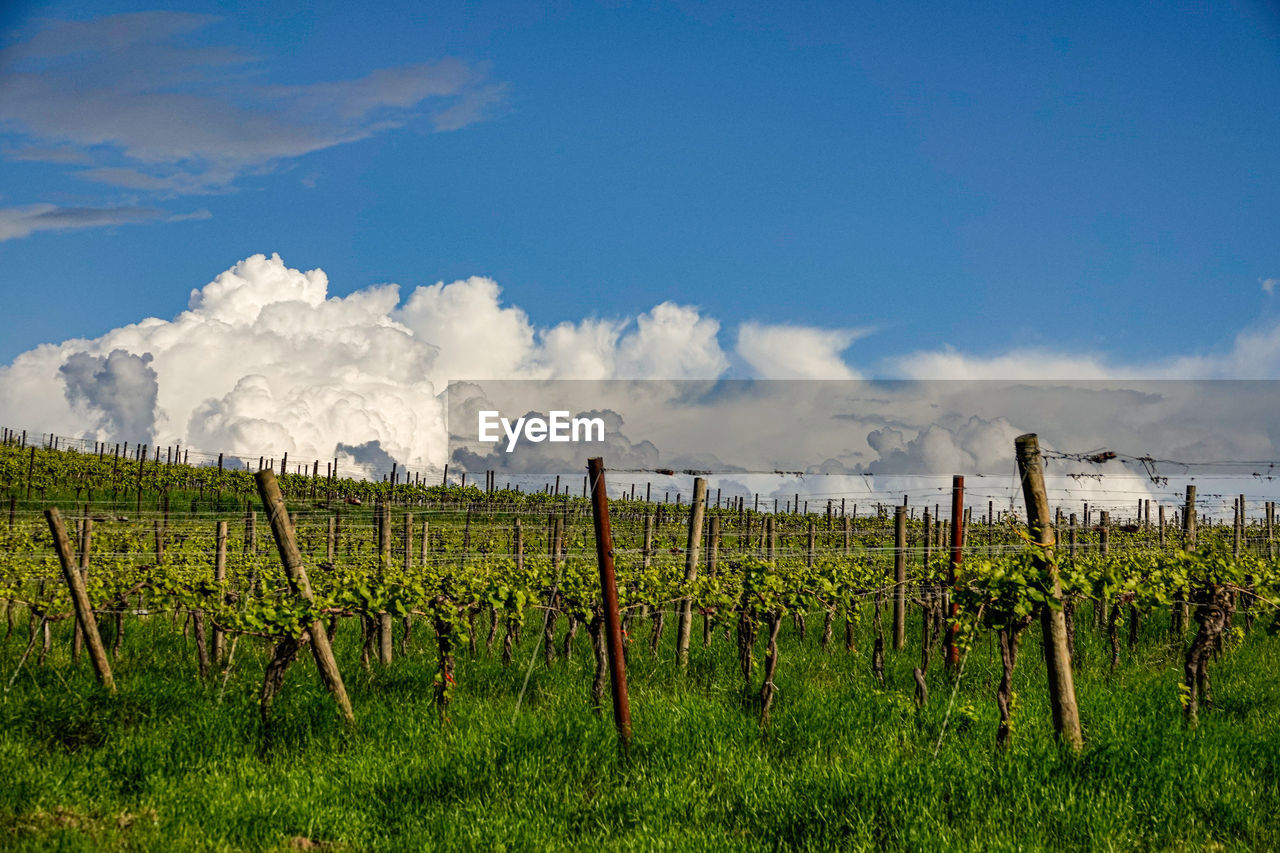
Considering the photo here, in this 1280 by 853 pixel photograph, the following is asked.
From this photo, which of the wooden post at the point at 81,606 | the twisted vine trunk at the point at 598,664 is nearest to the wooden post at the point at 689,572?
the twisted vine trunk at the point at 598,664

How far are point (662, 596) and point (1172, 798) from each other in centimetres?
647

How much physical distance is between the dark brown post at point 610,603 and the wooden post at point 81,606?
5.51 m

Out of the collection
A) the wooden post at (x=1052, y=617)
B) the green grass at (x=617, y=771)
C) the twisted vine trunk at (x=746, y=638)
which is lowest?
the green grass at (x=617, y=771)

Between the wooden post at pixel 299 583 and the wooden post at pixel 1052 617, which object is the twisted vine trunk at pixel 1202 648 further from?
the wooden post at pixel 299 583

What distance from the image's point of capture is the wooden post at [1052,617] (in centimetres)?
684

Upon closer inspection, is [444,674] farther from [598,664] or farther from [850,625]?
[850,625]

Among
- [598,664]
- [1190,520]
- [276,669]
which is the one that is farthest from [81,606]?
[1190,520]

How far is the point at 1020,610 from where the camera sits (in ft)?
22.6

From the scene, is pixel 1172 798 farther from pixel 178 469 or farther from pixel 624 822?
pixel 178 469

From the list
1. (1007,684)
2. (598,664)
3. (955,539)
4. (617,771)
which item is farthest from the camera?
(955,539)

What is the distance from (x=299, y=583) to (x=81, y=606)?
329 cm

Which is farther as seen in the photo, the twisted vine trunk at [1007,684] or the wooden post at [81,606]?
the wooden post at [81,606]

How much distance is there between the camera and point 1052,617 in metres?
6.93

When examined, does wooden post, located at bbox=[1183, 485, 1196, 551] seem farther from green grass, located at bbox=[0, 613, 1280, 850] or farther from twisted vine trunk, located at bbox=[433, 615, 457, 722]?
twisted vine trunk, located at bbox=[433, 615, 457, 722]
